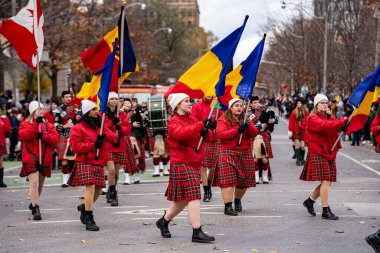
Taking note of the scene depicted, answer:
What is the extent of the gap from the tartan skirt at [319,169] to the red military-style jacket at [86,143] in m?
2.86

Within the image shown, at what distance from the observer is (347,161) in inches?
877

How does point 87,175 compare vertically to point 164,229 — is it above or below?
above

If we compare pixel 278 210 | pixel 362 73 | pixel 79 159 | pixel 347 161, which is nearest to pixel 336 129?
pixel 278 210

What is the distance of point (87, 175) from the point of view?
1004 cm

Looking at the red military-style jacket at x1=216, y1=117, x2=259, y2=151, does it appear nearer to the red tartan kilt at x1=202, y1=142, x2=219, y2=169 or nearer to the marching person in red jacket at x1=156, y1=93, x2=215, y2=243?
the marching person in red jacket at x1=156, y1=93, x2=215, y2=243

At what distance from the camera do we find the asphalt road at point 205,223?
350 inches

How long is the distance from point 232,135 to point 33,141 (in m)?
3.02

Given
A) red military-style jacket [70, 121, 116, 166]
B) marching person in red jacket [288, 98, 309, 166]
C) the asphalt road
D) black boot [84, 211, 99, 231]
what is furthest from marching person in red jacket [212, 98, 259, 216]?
marching person in red jacket [288, 98, 309, 166]

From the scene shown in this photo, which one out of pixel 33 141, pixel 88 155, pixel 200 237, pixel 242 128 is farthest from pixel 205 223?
pixel 33 141

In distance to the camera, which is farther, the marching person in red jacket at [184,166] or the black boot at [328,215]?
the black boot at [328,215]

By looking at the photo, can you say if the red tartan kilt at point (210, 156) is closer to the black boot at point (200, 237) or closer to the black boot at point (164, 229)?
the black boot at point (164, 229)

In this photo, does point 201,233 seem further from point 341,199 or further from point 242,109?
point 341,199

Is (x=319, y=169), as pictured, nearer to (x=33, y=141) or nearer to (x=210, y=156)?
(x=210, y=156)

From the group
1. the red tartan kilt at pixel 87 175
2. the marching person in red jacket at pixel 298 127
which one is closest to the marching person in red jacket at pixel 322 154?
the red tartan kilt at pixel 87 175
